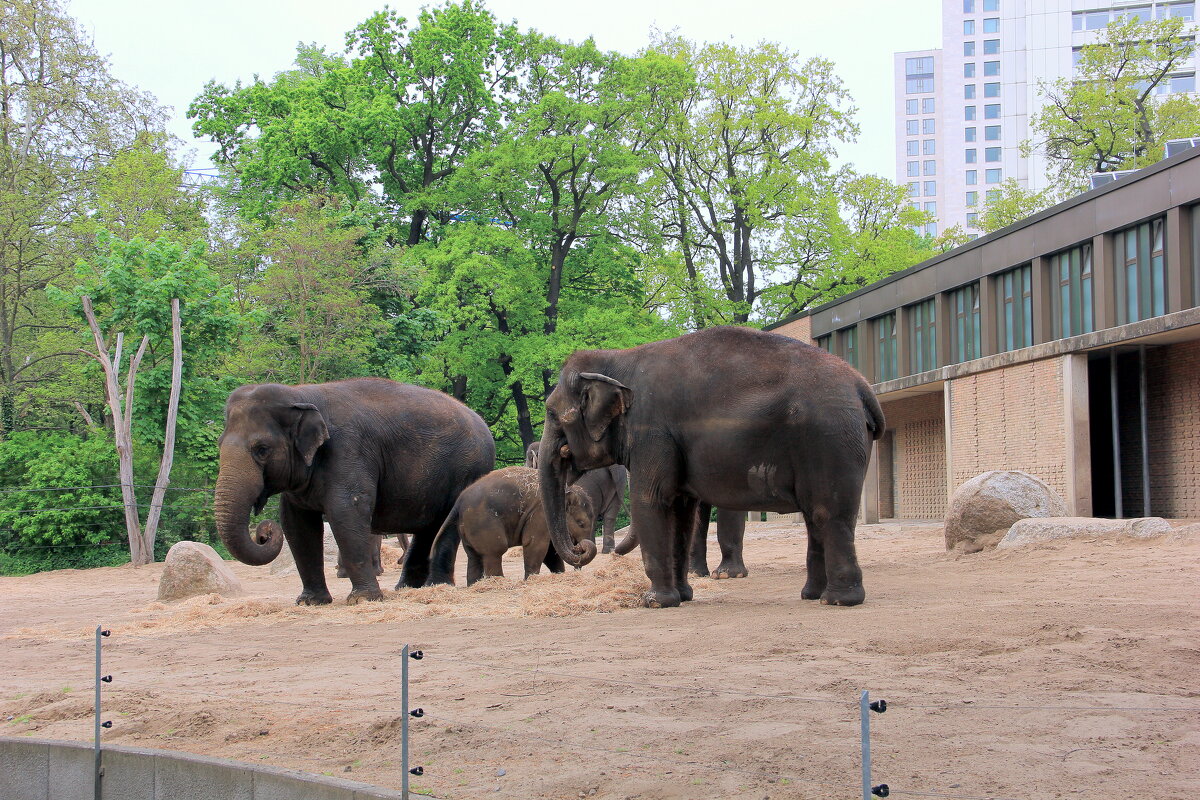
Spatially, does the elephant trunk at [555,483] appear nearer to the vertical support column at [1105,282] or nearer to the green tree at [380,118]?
the vertical support column at [1105,282]

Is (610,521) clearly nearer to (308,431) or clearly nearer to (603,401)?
(308,431)

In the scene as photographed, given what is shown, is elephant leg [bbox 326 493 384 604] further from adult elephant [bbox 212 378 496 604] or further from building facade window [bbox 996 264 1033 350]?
building facade window [bbox 996 264 1033 350]

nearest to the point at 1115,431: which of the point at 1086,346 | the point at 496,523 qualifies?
the point at 1086,346

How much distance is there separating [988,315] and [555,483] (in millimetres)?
21070

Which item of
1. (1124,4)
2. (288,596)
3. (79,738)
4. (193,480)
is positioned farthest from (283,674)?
(1124,4)

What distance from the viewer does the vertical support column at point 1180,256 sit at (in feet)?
74.1

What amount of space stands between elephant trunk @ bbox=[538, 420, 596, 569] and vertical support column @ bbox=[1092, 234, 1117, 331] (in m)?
17.1

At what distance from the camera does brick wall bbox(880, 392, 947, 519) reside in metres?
36.9

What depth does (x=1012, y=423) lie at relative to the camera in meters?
26.8

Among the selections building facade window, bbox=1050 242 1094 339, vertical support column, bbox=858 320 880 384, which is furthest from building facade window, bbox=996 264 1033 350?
vertical support column, bbox=858 320 880 384

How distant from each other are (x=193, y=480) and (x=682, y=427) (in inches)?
992

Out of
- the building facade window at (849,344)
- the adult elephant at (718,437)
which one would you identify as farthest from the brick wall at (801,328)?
the adult elephant at (718,437)

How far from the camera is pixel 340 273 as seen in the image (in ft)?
99.5

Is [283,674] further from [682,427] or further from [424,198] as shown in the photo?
[424,198]
